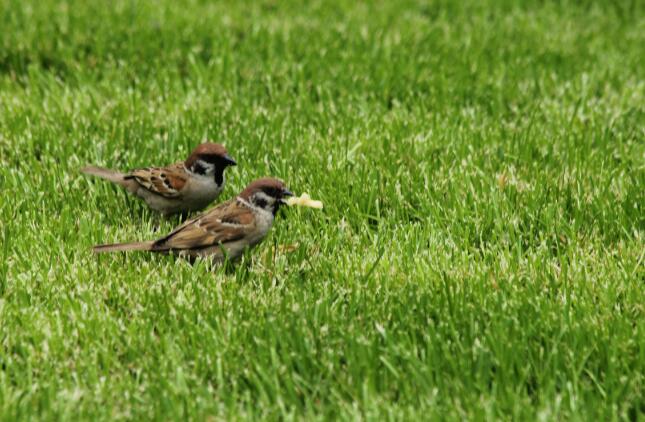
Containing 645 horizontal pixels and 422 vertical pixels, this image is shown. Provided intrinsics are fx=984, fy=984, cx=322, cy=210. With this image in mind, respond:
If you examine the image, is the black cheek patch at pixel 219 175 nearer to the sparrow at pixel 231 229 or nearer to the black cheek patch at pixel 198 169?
the black cheek patch at pixel 198 169

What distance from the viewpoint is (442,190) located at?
19.9ft

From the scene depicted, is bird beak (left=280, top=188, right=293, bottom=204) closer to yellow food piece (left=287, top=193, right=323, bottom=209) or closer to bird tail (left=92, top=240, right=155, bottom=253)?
yellow food piece (left=287, top=193, right=323, bottom=209)

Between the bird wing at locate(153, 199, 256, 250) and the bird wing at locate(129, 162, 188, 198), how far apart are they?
0.55 metres

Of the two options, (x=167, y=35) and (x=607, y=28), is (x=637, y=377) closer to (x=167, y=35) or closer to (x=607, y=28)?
(x=167, y=35)

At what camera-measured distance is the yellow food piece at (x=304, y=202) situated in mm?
5617

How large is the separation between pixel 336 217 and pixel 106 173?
4.75 ft

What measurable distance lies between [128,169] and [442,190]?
2.06 meters

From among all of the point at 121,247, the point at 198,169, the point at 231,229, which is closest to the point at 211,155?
the point at 198,169

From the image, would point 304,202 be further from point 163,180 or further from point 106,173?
point 106,173

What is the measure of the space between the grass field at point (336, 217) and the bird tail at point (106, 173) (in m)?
0.16

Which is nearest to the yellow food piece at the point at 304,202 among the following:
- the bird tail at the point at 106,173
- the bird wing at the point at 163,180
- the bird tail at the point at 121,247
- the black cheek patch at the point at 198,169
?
the black cheek patch at the point at 198,169

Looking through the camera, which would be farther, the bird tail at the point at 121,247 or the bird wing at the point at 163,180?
the bird wing at the point at 163,180

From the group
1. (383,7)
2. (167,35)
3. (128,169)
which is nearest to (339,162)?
(128,169)

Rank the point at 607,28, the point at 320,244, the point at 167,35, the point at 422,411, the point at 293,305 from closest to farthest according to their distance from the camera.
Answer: the point at 422,411 < the point at 293,305 < the point at 320,244 < the point at 167,35 < the point at 607,28
